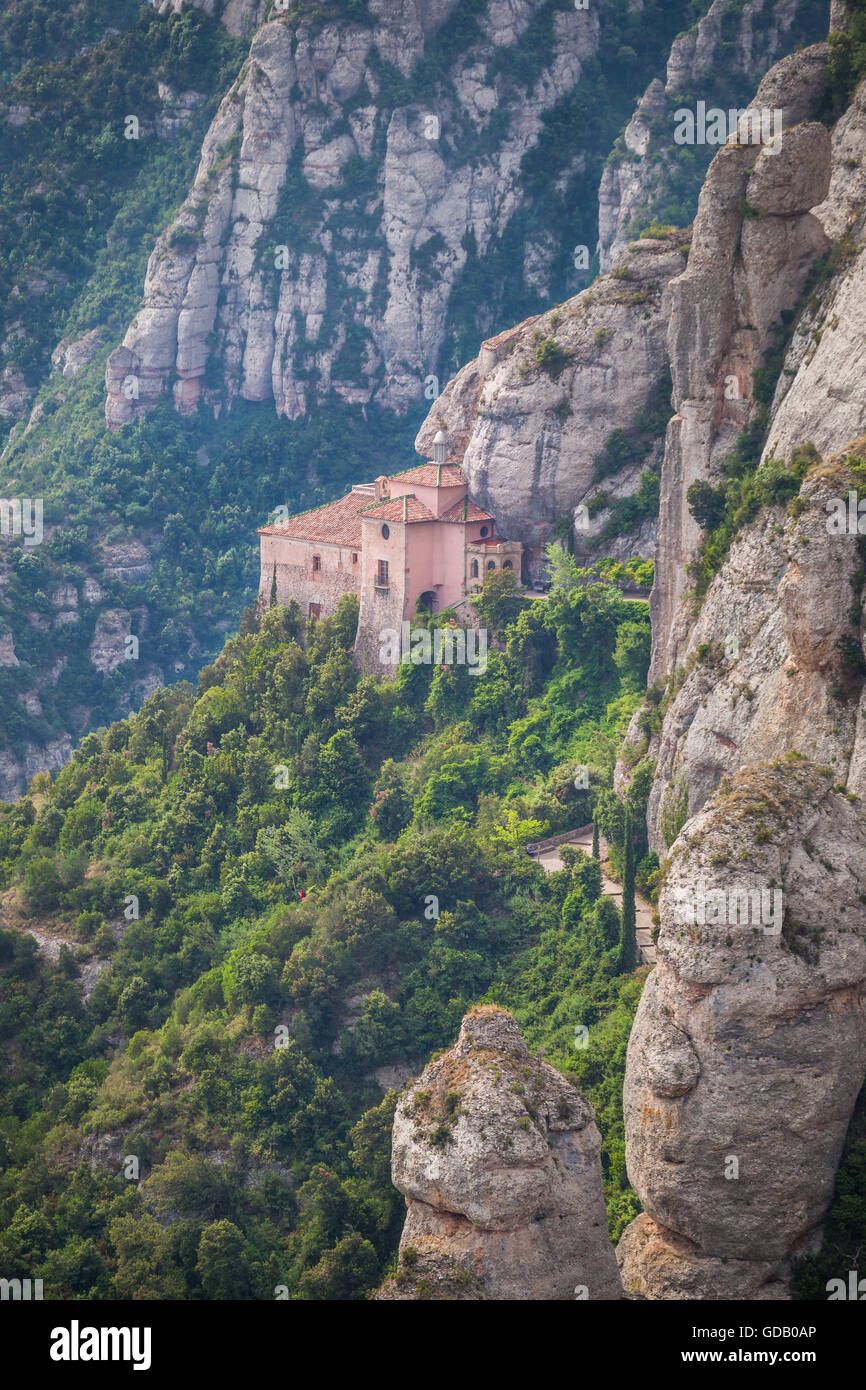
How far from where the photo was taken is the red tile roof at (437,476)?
6719cm

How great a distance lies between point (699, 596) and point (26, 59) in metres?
99.0

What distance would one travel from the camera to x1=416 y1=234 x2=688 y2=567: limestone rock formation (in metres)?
64.9

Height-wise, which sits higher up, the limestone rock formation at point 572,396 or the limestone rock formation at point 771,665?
the limestone rock formation at point 572,396

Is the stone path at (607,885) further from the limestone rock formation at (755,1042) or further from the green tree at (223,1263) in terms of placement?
the limestone rock formation at (755,1042)

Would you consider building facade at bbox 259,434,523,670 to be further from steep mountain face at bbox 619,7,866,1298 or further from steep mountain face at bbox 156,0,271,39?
steep mountain face at bbox 156,0,271,39

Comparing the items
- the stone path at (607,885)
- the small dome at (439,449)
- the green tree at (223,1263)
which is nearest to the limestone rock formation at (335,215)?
the small dome at (439,449)

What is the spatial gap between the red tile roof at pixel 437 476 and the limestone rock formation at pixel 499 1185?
3541 centimetres

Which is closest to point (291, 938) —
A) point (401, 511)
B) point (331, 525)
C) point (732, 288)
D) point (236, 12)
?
point (401, 511)

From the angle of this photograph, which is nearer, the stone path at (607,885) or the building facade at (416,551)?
the stone path at (607,885)

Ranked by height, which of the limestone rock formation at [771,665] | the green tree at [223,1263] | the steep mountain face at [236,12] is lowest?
the green tree at [223,1263]

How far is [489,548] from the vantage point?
218 feet

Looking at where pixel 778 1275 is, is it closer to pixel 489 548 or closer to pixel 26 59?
pixel 489 548

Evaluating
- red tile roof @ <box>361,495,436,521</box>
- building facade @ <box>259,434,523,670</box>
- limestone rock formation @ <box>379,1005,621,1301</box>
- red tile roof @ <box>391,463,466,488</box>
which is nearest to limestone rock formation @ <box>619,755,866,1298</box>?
limestone rock formation @ <box>379,1005,621,1301</box>

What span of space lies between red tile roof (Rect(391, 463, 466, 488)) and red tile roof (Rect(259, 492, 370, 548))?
97.7 inches
